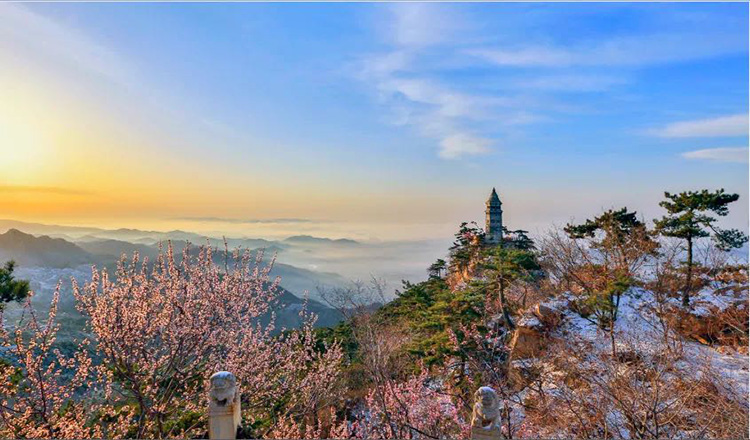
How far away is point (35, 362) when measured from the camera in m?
5.95

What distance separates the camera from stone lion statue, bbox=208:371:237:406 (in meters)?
3.16

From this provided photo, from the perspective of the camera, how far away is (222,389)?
318cm

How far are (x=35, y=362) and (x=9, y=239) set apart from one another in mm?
81099

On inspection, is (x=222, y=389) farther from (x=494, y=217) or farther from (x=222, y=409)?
(x=494, y=217)

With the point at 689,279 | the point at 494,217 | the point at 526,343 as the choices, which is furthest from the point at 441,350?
the point at 494,217

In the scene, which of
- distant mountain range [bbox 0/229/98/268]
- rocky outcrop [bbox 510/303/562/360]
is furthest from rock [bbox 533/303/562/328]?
distant mountain range [bbox 0/229/98/268]

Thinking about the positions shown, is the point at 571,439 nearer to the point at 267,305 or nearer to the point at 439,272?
the point at 267,305

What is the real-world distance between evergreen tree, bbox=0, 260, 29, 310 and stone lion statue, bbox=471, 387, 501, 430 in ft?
32.5

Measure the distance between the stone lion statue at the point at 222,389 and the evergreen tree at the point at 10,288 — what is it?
26.7ft

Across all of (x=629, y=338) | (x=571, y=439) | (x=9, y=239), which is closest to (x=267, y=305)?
(x=571, y=439)

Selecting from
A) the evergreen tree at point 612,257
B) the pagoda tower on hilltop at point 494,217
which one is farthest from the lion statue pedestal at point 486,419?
the pagoda tower on hilltop at point 494,217

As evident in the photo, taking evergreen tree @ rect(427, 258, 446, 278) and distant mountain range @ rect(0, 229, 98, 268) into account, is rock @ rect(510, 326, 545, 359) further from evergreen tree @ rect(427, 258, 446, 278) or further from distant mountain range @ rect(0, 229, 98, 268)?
distant mountain range @ rect(0, 229, 98, 268)

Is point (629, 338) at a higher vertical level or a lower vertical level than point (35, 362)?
lower

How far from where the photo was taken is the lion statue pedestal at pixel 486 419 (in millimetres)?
3301
